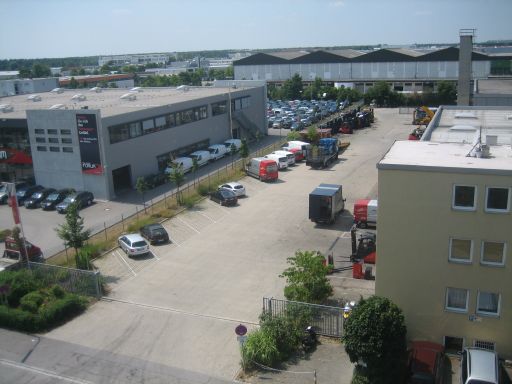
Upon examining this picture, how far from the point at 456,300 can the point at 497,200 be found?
A: 2817 mm

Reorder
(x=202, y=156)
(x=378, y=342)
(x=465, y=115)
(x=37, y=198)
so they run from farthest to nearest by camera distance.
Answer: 1. (x=202, y=156)
2. (x=37, y=198)
3. (x=465, y=115)
4. (x=378, y=342)

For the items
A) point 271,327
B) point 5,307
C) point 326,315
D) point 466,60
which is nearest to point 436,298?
point 326,315

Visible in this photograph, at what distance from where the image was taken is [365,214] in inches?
946

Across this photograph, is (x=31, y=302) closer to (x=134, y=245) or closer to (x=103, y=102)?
(x=134, y=245)

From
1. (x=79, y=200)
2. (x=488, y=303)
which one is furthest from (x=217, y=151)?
Answer: (x=488, y=303)

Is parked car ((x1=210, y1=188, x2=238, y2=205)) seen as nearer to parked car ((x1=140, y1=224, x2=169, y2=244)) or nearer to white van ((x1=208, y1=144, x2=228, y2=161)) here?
parked car ((x1=140, y1=224, x2=169, y2=244))

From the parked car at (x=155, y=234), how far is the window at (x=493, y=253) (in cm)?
1384

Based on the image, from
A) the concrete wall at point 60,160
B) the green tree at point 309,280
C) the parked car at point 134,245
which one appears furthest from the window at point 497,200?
the concrete wall at point 60,160

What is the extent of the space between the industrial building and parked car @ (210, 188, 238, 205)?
620 centimetres

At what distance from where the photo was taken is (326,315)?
14.9 metres

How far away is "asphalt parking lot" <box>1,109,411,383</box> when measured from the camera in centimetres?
1393

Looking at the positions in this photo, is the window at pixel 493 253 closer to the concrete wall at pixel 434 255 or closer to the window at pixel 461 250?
the concrete wall at pixel 434 255

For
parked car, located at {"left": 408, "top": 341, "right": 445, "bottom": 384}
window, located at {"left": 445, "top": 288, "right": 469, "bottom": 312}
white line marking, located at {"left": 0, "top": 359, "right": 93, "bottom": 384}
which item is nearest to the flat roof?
white line marking, located at {"left": 0, "top": 359, "right": 93, "bottom": 384}

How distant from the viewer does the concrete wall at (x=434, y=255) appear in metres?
12.8
